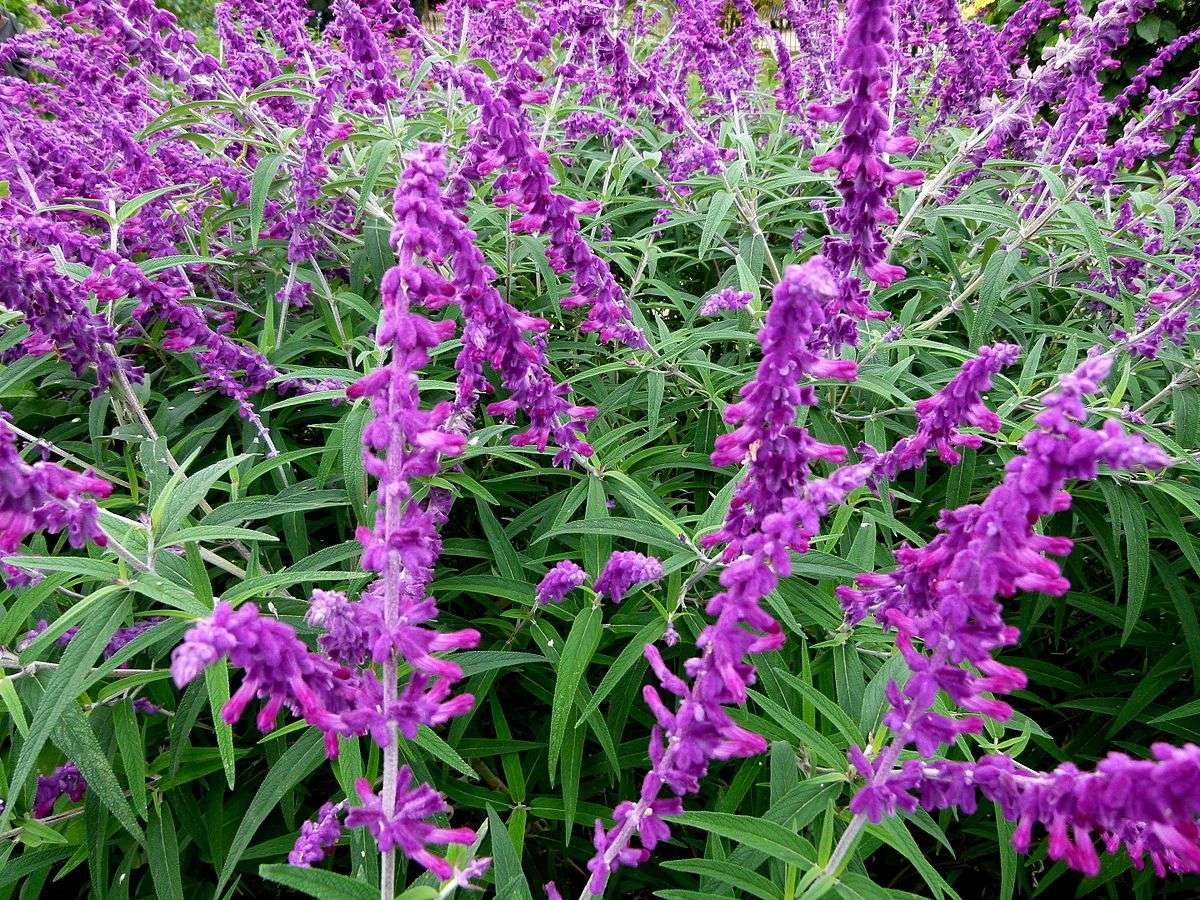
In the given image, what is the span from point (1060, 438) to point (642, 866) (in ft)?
8.86

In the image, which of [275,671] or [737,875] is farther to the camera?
[737,875]

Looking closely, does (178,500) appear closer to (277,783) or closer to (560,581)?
(277,783)

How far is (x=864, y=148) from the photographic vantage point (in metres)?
2.15

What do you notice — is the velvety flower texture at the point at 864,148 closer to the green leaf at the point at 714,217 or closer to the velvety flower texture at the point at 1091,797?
the velvety flower texture at the point at 1091,797

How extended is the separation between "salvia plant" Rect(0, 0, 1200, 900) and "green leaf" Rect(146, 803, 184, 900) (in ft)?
0.04

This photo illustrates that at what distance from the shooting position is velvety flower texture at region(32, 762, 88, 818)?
8.97ft

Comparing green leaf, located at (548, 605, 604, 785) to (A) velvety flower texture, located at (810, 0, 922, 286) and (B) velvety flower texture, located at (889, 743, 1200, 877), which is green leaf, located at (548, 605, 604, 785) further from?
(A) velvety flower texture, located at (810, 0, 922, 286)

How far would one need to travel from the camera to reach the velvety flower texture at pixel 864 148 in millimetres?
2020

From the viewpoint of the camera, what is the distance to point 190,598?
92.5 inches

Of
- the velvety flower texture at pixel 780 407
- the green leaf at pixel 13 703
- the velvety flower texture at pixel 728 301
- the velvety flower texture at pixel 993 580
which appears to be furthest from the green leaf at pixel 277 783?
the velvety flower texture at pixel 728 301

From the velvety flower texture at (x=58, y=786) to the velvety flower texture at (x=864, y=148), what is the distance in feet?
9.77

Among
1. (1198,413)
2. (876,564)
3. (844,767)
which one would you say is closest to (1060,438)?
(844,767)

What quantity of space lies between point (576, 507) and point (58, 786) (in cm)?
199

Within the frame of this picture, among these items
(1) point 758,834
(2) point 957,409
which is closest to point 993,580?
(2) point 957,409
